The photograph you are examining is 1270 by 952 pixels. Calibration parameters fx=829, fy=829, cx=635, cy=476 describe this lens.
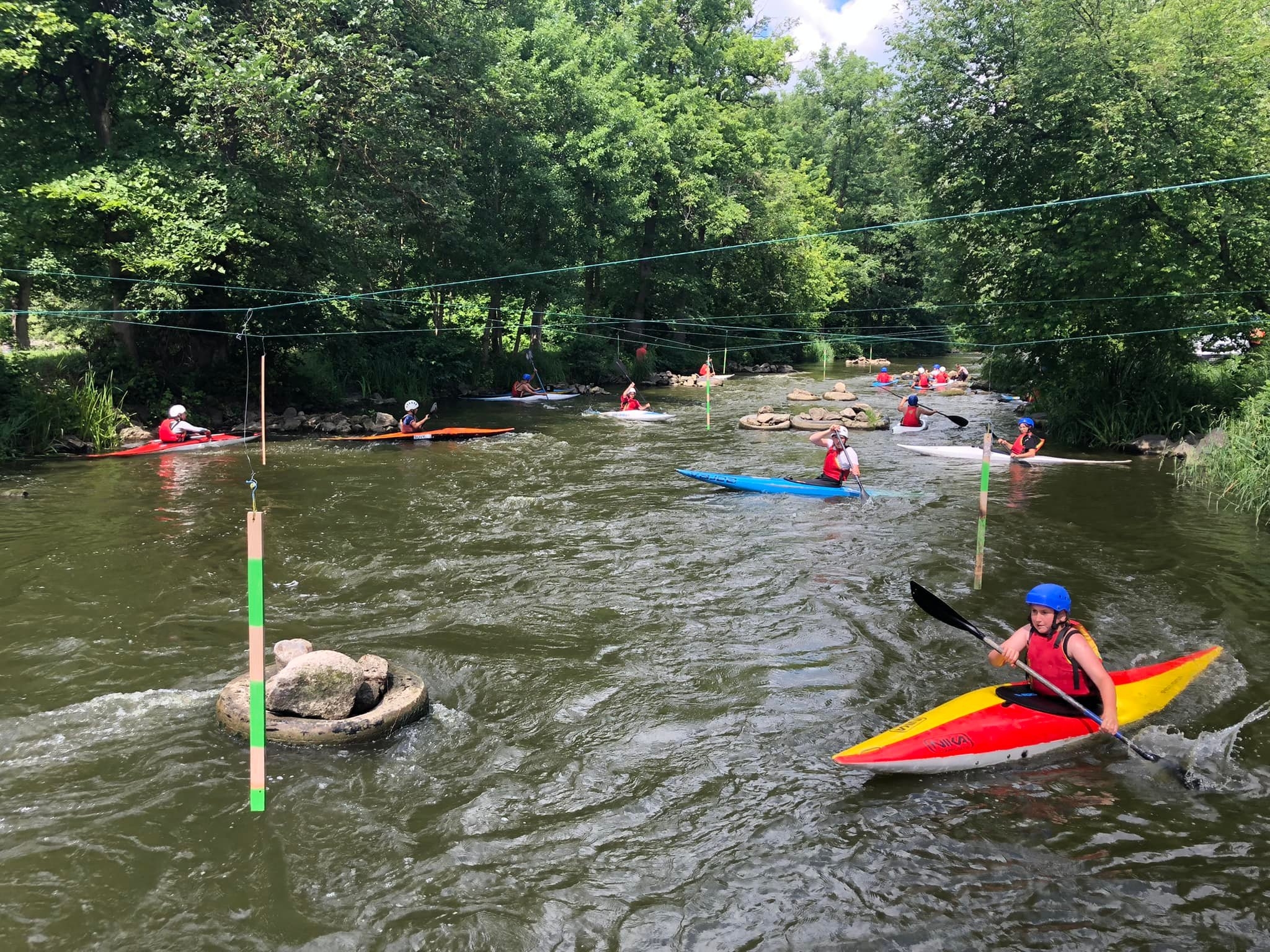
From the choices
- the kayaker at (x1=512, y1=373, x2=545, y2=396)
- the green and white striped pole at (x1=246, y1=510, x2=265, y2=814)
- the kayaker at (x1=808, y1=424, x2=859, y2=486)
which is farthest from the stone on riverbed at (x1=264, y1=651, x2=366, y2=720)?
the kayaker at (x1=512, y1=373, x2=545, y2=396)

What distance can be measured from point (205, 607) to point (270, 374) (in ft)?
43.4

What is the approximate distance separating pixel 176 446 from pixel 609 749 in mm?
12724

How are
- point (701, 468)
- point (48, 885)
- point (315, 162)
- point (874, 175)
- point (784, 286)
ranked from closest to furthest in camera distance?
1. point (48, 885)
2. point (701, 468)
3. point (315, 162)
4. point (784, 286)
5. point (874, 175)

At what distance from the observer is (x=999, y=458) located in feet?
52.0

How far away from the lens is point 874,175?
1923 inches

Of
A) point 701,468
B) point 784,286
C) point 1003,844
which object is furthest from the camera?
point 784,286

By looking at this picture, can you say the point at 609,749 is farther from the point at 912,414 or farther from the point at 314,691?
the point at 912,414

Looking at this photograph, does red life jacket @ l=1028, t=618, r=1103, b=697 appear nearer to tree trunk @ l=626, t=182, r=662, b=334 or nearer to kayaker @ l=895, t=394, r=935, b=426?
kayaker @ l=895, t=394, r=935, b=426

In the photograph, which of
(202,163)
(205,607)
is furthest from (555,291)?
(205,607)

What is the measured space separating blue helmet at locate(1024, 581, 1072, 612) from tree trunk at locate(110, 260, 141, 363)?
17.2m

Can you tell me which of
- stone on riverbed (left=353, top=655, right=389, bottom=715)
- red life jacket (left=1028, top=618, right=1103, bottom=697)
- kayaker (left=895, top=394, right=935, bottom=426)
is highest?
kayaker (left=895, top=394, right=935, bottom=426)

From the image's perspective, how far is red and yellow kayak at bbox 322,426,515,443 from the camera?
17.1 m

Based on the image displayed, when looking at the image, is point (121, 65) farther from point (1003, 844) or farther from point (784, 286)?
point (784, 286)

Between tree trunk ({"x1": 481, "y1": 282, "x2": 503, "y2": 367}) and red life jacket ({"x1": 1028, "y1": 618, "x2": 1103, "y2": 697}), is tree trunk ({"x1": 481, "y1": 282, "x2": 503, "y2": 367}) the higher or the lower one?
the higher one
